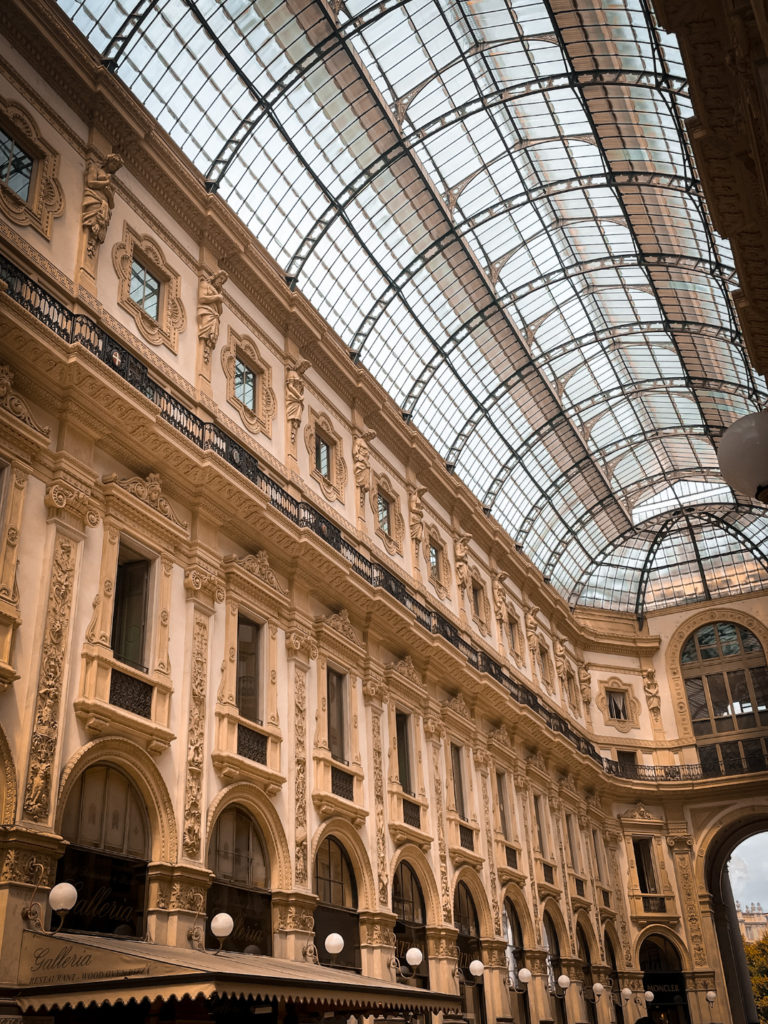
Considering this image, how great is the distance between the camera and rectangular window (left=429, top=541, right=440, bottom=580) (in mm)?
27259

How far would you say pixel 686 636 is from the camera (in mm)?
42406

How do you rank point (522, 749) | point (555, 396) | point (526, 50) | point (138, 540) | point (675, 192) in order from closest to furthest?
point (138, 540)
point (526, 50)
point (675, 192)
point (522, 749)
point (555, 396)

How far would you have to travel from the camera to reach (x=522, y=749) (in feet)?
→ 98.4

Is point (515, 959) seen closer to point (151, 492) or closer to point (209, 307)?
point (151, 492)

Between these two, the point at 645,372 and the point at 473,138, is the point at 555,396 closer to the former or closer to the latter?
the point at 645,372

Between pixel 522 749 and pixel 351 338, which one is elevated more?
pixel 351 338

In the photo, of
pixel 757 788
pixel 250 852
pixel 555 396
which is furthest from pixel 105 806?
pixel 757 788

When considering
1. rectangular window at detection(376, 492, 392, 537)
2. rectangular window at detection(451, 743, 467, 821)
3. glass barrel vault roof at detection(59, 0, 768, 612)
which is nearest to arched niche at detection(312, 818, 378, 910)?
rectangular window at detection(451, 743, 467, 821)

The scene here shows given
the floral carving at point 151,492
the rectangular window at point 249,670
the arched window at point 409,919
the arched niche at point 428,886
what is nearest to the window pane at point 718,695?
the arched niche at point 428,886

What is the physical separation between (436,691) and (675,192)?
14796mm

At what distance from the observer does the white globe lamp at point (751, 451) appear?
5.06 meters

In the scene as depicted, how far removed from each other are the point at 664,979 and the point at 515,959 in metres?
13.6

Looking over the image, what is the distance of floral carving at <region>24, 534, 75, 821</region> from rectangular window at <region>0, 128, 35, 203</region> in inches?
216

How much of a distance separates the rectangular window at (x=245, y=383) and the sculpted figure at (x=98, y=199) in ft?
13.7
